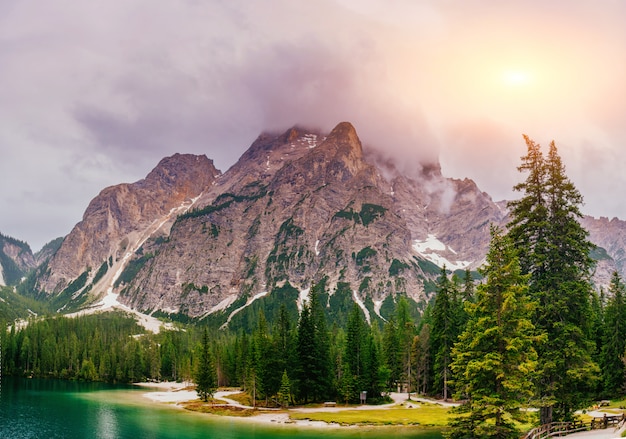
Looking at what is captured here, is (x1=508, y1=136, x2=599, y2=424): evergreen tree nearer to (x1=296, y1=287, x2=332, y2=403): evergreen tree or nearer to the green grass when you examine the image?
the green grass

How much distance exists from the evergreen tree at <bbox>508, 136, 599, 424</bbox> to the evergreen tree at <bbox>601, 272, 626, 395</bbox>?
48496 mm

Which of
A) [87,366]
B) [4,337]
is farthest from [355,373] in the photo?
[4,337]

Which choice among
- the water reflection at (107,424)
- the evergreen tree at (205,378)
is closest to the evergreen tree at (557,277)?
the water reflection at (107,424)

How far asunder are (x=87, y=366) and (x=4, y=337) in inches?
1620

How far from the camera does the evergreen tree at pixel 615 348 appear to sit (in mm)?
78562

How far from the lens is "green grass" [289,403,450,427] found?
73.8 meters

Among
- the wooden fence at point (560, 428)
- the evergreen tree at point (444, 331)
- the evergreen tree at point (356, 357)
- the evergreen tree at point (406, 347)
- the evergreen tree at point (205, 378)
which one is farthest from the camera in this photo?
the evergreen tree at point (205, 378)

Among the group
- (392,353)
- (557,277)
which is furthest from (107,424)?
(557,277)

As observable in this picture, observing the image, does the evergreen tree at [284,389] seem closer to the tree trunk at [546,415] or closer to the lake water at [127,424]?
the lake water at [127,424]

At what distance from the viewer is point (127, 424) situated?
3105 inches

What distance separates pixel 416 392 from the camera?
115 metres

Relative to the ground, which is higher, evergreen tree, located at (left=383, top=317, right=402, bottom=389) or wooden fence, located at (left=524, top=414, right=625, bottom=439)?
wooden fence, located at (left=524, top=414, right=625, bottom=439)

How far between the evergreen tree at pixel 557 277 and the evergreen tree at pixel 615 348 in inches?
1909

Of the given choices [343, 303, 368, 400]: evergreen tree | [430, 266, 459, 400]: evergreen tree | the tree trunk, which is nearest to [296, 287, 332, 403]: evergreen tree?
[343, 303, 368, 400]: evergreen tree
